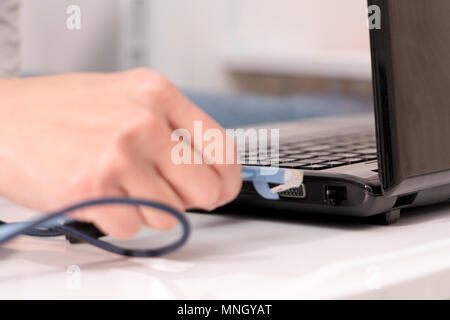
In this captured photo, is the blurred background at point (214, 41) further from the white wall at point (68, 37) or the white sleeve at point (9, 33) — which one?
the white sleeve at point (9, 33)

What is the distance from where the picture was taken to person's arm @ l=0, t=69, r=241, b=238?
0.31 m

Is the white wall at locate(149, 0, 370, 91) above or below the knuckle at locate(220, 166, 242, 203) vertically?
above

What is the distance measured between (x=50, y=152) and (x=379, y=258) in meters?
0.16

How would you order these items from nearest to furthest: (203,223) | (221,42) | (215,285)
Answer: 1. (215,285)
2. (203,223)
3. (221,42)

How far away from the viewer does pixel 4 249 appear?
38 cm

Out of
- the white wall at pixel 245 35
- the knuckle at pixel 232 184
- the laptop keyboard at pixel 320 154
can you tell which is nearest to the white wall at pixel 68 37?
the white wall at pixel 245 35

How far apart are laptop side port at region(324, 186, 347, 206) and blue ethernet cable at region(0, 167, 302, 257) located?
1.0 inches

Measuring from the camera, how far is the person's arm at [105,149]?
0.31m

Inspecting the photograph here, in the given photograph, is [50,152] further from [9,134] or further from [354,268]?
[354,268]

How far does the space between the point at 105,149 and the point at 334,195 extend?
0.16 m

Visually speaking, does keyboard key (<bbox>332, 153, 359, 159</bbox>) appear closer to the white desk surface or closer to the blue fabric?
the white desk surface

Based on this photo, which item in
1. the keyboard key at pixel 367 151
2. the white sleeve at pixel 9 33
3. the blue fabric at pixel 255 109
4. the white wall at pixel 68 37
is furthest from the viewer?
the white wall at pixel 68 37

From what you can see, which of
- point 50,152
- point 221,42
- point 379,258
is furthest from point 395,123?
point 221,42
